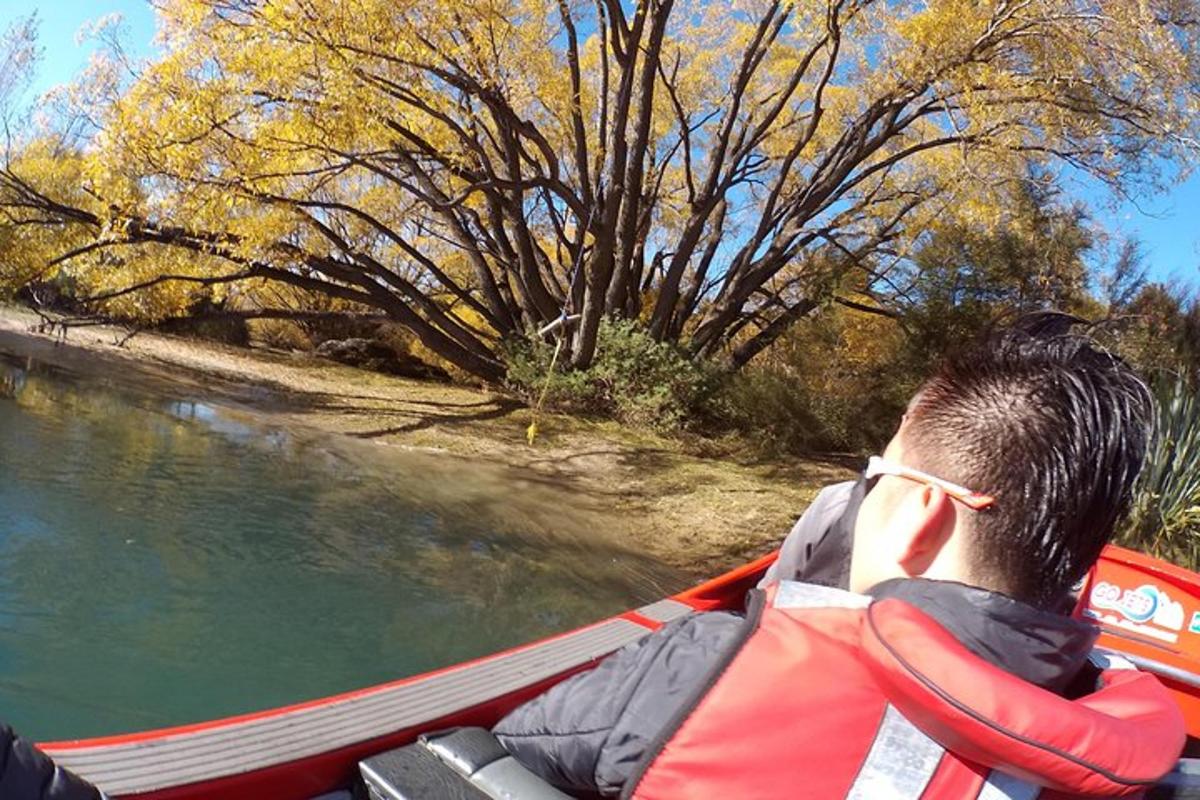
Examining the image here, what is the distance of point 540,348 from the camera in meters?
13.6

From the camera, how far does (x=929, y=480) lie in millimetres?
1223

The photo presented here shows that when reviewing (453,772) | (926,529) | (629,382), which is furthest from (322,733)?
(629,382)

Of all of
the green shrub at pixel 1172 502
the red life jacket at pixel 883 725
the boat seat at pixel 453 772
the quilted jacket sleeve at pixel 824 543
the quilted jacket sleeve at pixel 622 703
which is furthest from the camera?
the green shrub at pixel 1172 502

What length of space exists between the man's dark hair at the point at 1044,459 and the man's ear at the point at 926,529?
0.03 metres

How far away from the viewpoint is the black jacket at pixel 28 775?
1.07 meters

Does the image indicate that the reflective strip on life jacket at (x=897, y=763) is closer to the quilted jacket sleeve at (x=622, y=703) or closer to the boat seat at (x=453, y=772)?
the quilted jacket sleeve at (x=622, y=703)

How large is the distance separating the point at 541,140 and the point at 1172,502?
8.68 meters

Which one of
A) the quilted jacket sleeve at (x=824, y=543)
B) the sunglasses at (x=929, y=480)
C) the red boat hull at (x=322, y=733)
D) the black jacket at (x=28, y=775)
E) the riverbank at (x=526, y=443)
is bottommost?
the riverbank at (x=526, y=443)

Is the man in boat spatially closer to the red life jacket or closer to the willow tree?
the red life jacket

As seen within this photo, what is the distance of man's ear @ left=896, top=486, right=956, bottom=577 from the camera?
1.21 m

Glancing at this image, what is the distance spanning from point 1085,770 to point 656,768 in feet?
1.76

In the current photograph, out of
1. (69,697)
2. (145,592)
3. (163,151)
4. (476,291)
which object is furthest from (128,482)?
(476,291)

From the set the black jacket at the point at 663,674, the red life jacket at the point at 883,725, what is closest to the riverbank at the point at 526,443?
the black jacket at the point at 663,674

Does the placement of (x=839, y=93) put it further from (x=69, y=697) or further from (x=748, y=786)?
(x=748, y=786)
